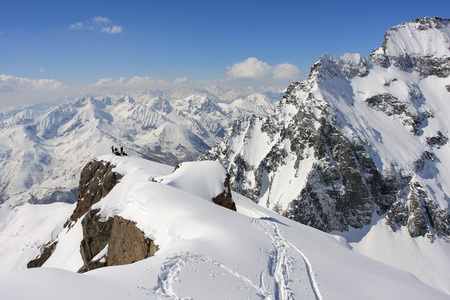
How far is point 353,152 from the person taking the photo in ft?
494

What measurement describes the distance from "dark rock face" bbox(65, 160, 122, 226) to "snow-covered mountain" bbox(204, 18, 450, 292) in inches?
4236

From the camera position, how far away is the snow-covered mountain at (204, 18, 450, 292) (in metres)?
135

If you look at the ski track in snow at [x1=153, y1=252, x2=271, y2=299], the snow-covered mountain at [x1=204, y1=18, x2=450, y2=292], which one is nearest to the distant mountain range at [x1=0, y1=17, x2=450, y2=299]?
the ski track in snow at [x1=153, y1=252, x2=271, y2=299]

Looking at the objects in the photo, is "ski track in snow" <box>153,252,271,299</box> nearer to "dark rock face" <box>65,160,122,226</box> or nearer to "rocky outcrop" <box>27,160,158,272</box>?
"rocky outcrop" <box>27,160,158,272</box>

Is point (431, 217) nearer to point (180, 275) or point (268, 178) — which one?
point (268, 178)

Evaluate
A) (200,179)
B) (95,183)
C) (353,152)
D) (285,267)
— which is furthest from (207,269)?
(353,152)

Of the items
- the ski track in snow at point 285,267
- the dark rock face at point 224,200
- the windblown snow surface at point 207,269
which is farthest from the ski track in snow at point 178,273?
the dark rock face at point 224,200

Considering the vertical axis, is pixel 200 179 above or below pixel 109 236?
above

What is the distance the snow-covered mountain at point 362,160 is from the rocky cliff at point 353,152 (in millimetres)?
544

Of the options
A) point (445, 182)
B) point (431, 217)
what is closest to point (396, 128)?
point (445, 182)

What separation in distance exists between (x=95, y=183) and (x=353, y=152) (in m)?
138

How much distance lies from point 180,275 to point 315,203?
141m

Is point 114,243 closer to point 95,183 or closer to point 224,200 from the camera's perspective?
point 224,200

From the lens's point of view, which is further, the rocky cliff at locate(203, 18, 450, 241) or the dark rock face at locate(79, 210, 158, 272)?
the rocky cliff at locate(203, 18, 450, 241)
